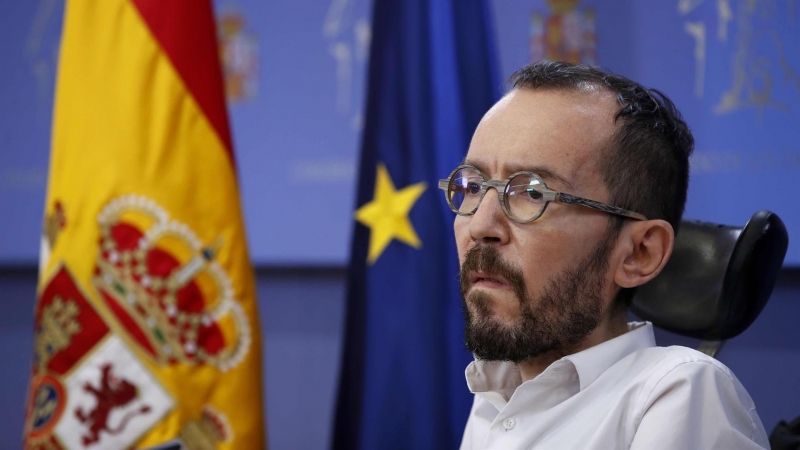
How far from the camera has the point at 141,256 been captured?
1807 millimetres

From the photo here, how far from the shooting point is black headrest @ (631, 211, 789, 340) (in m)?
1.25

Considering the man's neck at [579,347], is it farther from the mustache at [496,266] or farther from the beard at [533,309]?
the mustache at [496,266]

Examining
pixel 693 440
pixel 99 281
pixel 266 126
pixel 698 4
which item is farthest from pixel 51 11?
pixel 693 440

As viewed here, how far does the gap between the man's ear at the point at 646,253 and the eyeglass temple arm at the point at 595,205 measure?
4cm

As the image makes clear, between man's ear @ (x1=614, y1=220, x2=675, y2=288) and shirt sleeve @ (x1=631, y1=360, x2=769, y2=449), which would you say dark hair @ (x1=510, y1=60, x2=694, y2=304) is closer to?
man's ear @ (x1=614, y1=220, x2=675, y2=288)

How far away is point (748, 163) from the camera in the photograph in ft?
6.56

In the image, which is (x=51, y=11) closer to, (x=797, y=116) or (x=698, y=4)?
(x=698, y=4)

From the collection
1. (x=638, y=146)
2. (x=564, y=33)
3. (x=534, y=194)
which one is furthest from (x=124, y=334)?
(x=564, y=33)

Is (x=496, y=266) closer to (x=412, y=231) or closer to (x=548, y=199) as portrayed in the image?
(x=548, y=199)

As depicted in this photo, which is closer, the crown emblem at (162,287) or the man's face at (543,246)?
the man's face at (543,246)

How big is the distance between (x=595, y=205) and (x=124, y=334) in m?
1.20

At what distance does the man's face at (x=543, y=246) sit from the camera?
1112 mm

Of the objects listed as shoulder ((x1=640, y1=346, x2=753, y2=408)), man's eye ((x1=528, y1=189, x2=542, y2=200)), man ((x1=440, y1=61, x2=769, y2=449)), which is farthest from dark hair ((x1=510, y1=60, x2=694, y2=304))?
shoulder ((x1=640, y1=346, x2=753, y2=408))

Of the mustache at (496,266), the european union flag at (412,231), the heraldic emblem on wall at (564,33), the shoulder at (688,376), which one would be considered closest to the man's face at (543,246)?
the mustache at (496,266)
